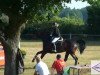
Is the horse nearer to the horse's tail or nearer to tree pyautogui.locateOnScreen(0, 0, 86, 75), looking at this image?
the horse's tail

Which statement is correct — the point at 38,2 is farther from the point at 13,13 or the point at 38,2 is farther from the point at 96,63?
the point at 96,63

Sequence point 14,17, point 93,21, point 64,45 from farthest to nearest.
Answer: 1. point 93,21
2. point 64,45
3. point 14,17

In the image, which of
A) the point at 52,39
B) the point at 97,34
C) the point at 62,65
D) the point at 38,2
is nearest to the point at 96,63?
the point at 62,65

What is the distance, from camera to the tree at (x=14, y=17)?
15758 mm

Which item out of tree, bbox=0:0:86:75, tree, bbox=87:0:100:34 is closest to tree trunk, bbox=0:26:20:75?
tree, bbox=0:0:86:75

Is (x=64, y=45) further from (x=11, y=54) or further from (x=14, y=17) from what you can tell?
(x=14, y=17)

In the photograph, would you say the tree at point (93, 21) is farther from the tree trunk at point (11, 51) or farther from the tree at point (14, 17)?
the tree at point (14, 17)

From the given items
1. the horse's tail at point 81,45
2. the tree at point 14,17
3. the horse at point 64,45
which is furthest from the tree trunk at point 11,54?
the horse's tail at point 81,45

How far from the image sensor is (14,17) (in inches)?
661

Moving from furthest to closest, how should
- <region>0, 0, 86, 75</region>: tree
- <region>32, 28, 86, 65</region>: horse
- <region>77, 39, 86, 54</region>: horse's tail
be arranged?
1. <region>77, 39, 86, 54</region>: horse's tail
2. <region>32, 28, 86, 65</region>: horse
3. <region>0, 0, 86, 75</region>: tree

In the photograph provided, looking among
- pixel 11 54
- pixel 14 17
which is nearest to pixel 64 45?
pixel 11 54

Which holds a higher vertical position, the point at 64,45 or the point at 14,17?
the point at 14,17

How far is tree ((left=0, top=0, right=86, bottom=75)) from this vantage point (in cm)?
1576

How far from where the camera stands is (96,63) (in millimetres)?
16641
